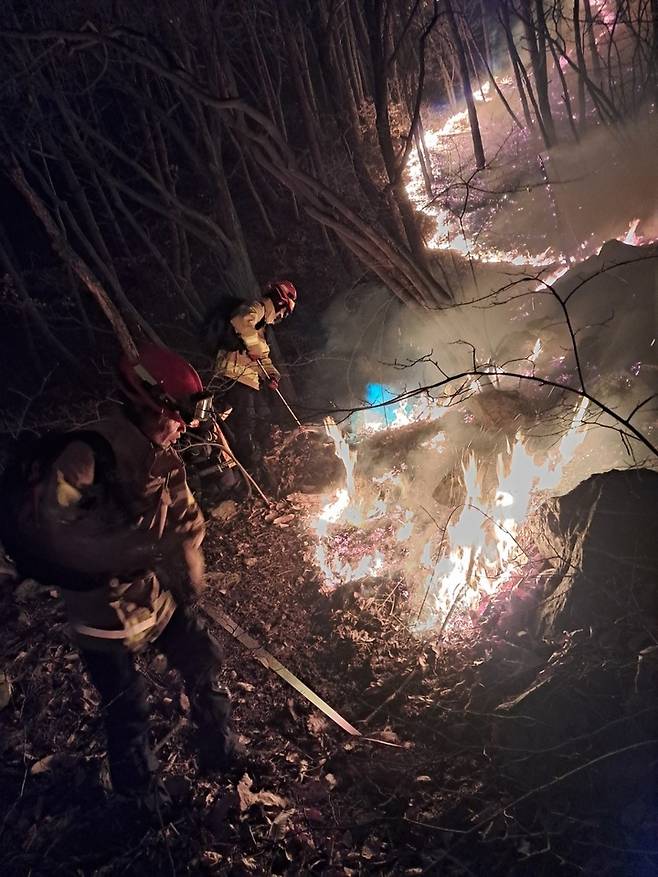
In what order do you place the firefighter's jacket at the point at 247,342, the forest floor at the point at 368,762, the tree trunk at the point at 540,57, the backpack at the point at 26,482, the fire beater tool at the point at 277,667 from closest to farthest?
the backpack at the point at 26,482, the forest floor at the point at 368,762, the fire beater tool at the point at 277,667, the firefighter's jacket at the point at 247,342, the tree trunk at the point at 540,57

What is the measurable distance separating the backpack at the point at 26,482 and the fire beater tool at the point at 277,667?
2.21 meters

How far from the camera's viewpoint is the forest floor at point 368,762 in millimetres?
3223

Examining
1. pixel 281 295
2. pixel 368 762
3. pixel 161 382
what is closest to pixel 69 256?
pixel 281 295

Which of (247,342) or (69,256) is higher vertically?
(69,256)

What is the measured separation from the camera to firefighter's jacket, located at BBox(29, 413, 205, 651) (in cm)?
317

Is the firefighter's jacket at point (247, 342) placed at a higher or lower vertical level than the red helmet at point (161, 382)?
lower

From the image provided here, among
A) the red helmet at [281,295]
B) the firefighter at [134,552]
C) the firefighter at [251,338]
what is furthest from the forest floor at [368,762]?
the red helmet at [281,295]

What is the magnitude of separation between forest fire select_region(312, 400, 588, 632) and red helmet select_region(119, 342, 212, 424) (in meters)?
2.70

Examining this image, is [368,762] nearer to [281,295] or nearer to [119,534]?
[119,534]

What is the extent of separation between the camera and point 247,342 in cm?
538

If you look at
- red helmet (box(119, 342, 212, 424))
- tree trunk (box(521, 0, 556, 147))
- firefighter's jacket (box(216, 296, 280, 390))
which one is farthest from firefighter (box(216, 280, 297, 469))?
tree trunk (box(521, 0, 556, 147))

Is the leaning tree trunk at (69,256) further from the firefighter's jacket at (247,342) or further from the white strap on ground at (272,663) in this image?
the white strap on ground at (272,663)

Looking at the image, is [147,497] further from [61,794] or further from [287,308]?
[287,308]

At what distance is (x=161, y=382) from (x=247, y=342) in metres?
2.05
